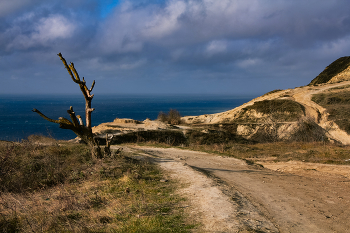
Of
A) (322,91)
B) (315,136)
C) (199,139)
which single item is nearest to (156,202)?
(199,139)

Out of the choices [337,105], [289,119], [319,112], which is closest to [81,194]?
[289,119]

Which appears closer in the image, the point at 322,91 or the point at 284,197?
the point at 284,197

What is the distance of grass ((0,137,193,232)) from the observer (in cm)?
626

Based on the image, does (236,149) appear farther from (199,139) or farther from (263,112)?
(263,112)

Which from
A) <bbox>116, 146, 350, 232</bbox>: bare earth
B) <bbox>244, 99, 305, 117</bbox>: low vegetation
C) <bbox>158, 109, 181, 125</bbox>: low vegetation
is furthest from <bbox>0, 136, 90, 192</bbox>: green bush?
<bbox>244, 99, 305, 117</bbox>: low vegetation

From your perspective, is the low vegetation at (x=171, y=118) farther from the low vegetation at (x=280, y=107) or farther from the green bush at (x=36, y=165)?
the green bush at (x=36, y=165)

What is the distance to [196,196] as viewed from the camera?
330 inches

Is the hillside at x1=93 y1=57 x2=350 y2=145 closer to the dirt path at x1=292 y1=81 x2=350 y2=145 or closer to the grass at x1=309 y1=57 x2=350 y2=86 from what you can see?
the dirt path at x1=292 y1=81 x2=350 y2=145

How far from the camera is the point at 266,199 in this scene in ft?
27.8

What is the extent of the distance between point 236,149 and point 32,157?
15723mm

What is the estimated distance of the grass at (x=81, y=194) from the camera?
626 centimetres

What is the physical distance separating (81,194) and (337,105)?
4619 cm

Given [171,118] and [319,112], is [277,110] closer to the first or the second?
[319,112]

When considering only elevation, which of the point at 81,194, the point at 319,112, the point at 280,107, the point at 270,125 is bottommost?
the point at 270,125
